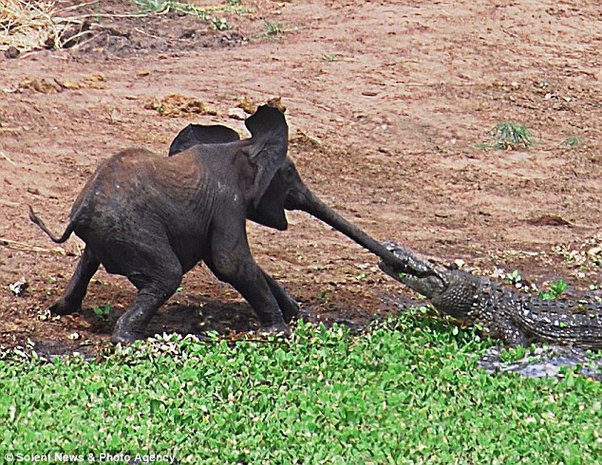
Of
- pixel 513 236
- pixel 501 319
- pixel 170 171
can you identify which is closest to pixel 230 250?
pixel 170 171

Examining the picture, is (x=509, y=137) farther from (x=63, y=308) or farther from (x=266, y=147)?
(x=63, y=308)

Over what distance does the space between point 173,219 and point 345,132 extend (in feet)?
17.5

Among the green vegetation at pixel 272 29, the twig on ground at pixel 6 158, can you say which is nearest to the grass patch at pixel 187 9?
the green vegetation at pixel 272 29

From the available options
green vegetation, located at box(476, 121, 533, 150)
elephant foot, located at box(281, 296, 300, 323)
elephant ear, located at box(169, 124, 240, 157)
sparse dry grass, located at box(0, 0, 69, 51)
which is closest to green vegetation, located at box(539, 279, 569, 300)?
elephant foot, located at box(281, 296, 300, 323)

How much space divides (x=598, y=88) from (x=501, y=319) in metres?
7.37

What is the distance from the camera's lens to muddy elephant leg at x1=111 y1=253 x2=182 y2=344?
709cm

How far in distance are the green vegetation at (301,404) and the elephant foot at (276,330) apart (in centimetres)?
9

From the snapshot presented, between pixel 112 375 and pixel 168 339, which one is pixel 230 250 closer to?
pixel 168 339

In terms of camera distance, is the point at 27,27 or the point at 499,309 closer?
the point at 499,309

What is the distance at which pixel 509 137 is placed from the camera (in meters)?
12.6

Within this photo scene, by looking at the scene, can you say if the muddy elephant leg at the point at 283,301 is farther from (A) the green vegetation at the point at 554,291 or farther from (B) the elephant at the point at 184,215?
(A) the green vegetation at the point at 554,291

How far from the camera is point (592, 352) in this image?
7.88 m

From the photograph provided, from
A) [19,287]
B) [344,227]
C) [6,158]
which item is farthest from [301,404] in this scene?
[6,158]

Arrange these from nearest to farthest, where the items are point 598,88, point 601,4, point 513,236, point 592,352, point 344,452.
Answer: point 344,452 < point 592,352 < point 513,236 < point 598,88 < point 601,4
